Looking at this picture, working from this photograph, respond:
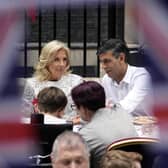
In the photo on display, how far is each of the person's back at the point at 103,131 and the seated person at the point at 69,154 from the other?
0.98 m

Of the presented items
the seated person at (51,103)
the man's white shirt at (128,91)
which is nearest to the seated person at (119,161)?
the seated person at (51,103)

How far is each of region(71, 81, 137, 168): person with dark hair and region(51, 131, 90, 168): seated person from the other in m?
0.95

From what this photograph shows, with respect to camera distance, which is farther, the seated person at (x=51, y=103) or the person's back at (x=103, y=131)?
the seated person at (x=51, y=103)

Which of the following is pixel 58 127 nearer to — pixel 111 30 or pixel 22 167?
pixel 22 167

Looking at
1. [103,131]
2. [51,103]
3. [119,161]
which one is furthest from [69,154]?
[51,103]

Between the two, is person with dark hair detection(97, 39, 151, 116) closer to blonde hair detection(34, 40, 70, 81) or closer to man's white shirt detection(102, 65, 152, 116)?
man's white shirt detection(102, 65, 152, 116)

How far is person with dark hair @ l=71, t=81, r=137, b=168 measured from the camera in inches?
130

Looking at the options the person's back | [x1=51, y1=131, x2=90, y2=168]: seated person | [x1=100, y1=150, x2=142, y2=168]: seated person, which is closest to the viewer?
[x1=51, y1=131, x2=90, y2=168]: seated person

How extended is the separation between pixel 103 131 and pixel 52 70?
201 cm

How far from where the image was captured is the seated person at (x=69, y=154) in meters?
2.27

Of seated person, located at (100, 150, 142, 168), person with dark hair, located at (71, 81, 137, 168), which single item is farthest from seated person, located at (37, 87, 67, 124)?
seated person, located at (100, 150, 142, 168)

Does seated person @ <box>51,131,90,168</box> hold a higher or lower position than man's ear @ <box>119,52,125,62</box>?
lower

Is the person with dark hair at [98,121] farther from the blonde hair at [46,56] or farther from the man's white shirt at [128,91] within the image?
the blonde hair at [46,56]

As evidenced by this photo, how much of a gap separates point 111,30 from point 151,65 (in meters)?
6.20
